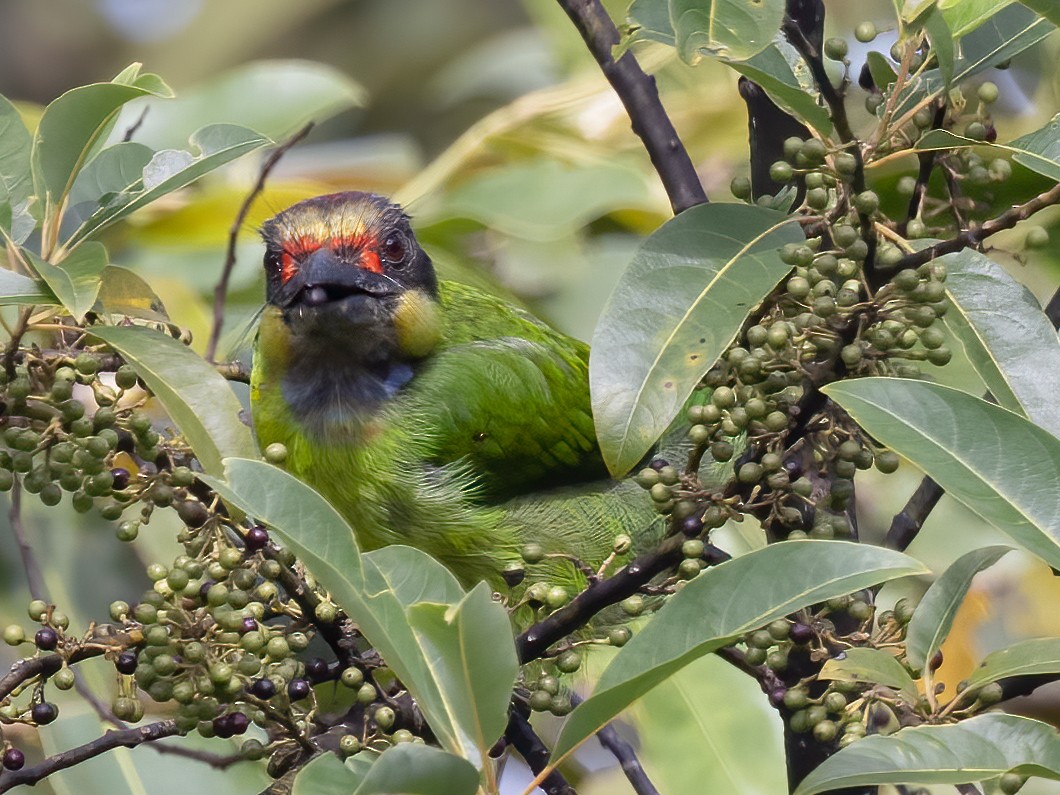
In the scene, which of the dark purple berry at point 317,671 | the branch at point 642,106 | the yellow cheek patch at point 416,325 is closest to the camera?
the dark purple berry at point 317,671

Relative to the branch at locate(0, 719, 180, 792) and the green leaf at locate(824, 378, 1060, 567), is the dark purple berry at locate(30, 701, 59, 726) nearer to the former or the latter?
the branch at locate(0, 719, 180, 792)

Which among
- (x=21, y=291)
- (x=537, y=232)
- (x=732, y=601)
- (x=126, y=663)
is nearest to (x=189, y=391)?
(x=21, y=291)

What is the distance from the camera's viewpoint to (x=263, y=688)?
1.80 metres

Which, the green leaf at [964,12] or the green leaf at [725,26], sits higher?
the green leaf at [725,26]

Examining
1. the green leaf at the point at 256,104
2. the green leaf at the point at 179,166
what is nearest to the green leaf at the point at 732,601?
the green leaf at the point at 179,166

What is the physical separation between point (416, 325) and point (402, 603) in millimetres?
1602

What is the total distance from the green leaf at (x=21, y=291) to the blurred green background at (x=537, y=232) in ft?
4.24

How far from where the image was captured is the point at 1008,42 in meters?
1.94

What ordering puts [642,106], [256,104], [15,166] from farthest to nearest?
[256,104] → [642,106] → [15,166]

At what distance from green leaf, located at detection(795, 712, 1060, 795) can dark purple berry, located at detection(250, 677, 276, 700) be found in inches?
26.8

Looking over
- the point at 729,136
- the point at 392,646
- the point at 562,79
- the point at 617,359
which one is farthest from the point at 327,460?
the point at 562,79

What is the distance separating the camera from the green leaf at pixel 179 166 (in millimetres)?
2062

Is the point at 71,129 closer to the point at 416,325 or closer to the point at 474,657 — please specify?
the point at 474,657

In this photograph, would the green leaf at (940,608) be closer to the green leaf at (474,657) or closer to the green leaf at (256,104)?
the green leaf at (474,657)
